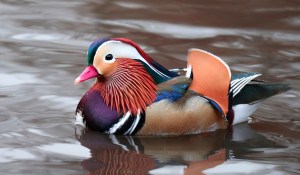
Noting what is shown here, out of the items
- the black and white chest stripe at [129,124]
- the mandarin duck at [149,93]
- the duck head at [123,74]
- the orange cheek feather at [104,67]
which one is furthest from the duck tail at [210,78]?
the orange cheek feather at [104,67]

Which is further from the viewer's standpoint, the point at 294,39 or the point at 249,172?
the point at 294,39

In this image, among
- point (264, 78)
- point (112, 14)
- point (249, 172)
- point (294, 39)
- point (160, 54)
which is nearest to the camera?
point (249, 172)

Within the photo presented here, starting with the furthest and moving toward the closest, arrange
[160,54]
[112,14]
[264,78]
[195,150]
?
[112,14] < [160,54] < [264,78] < [195,150]

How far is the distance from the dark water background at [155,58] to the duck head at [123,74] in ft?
0.73

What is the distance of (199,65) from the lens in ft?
19.0

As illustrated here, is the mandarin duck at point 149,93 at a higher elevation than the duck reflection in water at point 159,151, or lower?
higher

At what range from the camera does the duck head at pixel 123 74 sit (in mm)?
5582

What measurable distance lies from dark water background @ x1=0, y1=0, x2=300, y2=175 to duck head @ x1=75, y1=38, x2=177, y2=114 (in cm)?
22

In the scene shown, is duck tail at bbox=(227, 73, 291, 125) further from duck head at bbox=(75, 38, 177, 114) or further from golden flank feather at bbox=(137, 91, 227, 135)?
duck head at bbox=(75, 38, 177, 114)

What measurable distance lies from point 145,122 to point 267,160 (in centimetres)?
76

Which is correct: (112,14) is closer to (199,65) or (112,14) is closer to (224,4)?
(224,4)

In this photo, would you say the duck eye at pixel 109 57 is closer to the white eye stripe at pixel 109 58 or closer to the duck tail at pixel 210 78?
the white eye stripe at pixel 109 58

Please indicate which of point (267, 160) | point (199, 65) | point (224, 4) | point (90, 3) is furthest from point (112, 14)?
point (267, 160)

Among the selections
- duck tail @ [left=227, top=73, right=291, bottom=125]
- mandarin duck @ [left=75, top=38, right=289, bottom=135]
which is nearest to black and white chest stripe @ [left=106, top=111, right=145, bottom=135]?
mandarin duck @ [left=75, top=38, right=289, bottom=135]
